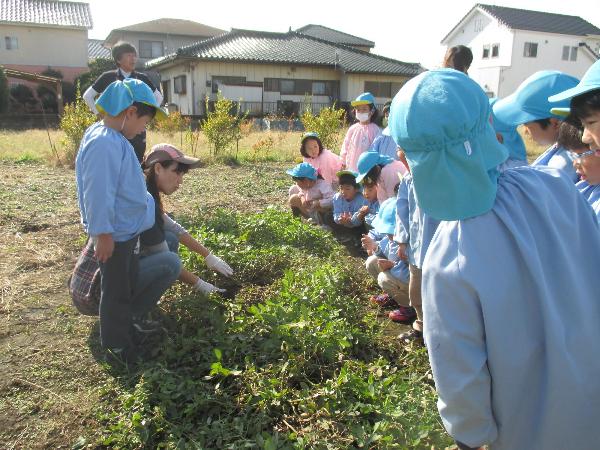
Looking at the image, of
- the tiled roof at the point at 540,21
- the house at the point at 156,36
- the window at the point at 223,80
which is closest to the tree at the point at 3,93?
the window at the point at 223,80

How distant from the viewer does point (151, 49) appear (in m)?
39.4

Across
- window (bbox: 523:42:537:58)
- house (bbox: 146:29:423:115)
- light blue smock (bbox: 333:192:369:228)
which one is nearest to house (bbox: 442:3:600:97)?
window (bbox: 523:42:537:58)

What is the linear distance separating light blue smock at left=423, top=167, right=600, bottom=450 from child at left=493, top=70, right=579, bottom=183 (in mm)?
1525

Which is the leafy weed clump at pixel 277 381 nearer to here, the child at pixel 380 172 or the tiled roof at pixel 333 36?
the child at pixel 380 172

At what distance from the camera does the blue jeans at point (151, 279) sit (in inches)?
114

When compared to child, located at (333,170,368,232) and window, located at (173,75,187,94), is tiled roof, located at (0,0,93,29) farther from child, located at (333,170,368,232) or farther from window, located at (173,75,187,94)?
child, located at (333,170,368,232)

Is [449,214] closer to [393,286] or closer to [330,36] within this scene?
[393,286]

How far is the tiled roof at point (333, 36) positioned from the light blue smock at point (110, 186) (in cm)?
3628

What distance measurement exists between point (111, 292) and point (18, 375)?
0.70 m

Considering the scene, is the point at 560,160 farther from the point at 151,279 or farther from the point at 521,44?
the point at 521,44

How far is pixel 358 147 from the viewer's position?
19.0 ft

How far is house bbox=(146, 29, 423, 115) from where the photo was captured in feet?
74.5

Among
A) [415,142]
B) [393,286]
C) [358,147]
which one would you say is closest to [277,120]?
[358,147]

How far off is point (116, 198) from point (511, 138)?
237 cm
